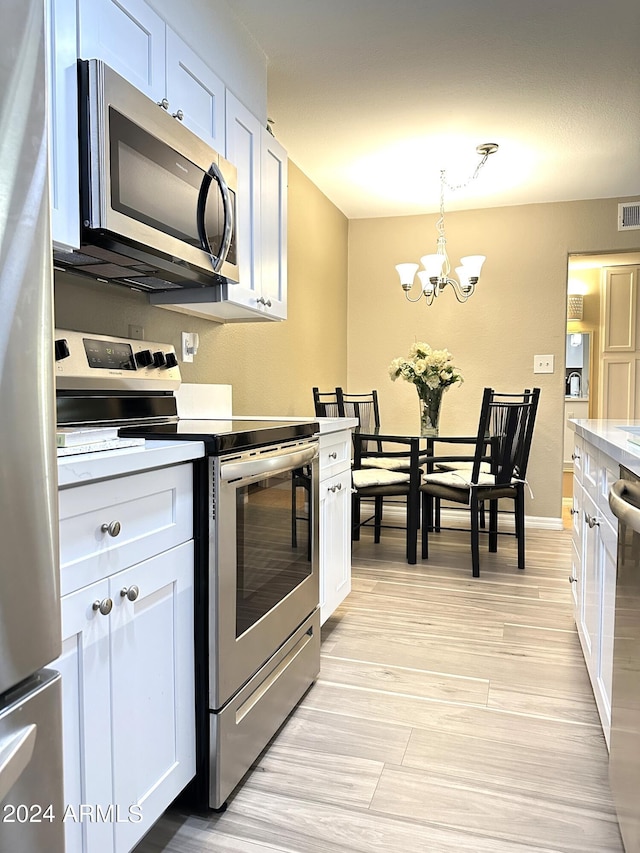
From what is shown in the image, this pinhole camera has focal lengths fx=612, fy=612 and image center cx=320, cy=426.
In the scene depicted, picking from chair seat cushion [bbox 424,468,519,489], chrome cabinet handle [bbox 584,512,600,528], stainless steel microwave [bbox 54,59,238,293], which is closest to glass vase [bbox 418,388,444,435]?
chair seat cushion [bbox 424,468,519,489]

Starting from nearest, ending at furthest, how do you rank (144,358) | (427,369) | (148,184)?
(148,184)
(144,358)
(427,369)

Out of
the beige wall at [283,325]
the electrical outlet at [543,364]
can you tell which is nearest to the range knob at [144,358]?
the beige wall at [283,325]

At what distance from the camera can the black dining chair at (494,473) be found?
354 cm

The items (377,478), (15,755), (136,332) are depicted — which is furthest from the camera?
(377,478)

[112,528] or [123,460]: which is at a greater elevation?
[123,460]

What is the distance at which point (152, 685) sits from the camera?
126cm

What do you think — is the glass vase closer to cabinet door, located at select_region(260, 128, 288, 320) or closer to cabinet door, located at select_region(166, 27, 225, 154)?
cabinet door, located at select_region(260, 128, 288, 320)

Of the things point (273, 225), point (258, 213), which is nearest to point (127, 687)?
point (258, 213)

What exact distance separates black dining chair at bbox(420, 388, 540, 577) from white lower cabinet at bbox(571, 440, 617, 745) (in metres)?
1.04

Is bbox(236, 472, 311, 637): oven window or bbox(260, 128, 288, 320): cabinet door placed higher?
bbox(260, 128, 288, 320): cabinet door

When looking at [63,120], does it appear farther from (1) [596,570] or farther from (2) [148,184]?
(1) [596,570]

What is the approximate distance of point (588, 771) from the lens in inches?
66.3

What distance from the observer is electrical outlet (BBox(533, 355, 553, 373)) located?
15.7 feet

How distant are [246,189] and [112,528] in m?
1.71
